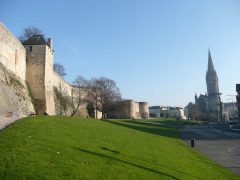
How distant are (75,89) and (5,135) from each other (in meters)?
61.0

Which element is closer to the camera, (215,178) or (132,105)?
(215,178)

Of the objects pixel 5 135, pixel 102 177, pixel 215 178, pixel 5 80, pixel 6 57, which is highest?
pixel 6 57

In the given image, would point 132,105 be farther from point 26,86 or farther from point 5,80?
point 5,80

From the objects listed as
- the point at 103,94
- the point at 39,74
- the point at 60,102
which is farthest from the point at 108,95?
the point at 39,74

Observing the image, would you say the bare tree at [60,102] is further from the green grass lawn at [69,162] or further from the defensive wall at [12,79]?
the green grass lawn at [69,162]

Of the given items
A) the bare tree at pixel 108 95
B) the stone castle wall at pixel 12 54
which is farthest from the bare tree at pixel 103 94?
the stone castle wall at pixel 12 54

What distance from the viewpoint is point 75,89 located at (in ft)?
246

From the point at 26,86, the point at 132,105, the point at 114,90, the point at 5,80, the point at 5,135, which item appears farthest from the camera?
the point at 132,105

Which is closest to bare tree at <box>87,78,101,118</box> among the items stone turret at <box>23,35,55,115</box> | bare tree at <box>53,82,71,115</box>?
bare tree at <box>53,82,71,115</box>

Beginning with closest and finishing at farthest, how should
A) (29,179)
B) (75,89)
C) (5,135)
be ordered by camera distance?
(29,179) < (5,135) < (75,89)

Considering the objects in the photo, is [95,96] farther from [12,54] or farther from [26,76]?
[12,54]

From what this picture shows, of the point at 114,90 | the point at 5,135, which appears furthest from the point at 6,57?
the point at 114,90

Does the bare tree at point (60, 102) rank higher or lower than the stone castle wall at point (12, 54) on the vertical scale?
lower

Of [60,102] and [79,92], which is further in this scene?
[79,92]
